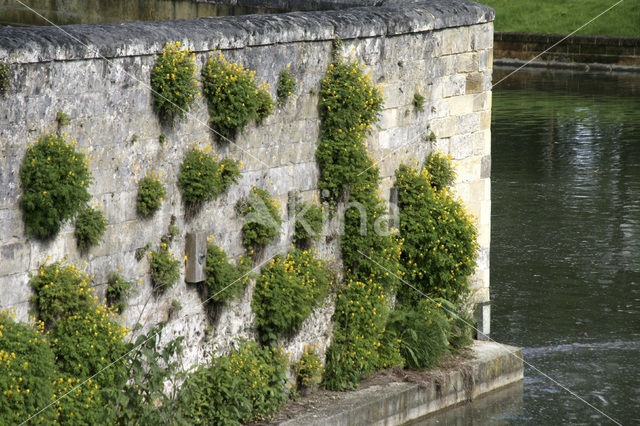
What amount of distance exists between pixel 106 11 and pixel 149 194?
802 cm

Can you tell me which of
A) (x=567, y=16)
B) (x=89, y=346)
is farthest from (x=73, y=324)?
(x=567, y=16)

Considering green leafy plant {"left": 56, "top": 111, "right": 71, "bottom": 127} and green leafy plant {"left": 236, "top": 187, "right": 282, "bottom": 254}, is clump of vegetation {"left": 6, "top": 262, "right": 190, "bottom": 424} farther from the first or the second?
green leafy plant {"left": 236, "top": 187, "right": 282, "bottom": 254}

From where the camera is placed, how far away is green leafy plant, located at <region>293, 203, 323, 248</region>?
9253 mm

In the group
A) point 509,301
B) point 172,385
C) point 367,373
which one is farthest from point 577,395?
point 172,385

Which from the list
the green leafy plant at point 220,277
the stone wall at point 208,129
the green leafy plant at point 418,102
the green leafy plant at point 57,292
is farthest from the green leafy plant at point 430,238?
the green leafy plant at point 57,292

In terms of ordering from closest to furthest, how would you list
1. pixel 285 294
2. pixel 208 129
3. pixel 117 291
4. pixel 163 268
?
pixel 117 291 → pixel 163 268 → pixel 208 129 → pixel 285 294

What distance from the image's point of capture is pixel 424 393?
9750mm

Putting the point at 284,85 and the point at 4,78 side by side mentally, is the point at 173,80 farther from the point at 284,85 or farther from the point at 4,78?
the point at 4,78

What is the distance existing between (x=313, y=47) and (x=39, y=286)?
10.2 feet

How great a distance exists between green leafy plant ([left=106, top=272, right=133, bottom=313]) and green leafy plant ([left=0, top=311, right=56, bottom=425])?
2.57 feet

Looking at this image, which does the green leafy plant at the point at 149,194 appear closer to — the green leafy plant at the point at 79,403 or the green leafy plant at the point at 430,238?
the green leafy plant at the point at 79,403

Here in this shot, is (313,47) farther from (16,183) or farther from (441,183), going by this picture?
(16,183)

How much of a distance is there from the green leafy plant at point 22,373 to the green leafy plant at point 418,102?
4.46 metres

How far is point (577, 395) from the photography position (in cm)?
1011
